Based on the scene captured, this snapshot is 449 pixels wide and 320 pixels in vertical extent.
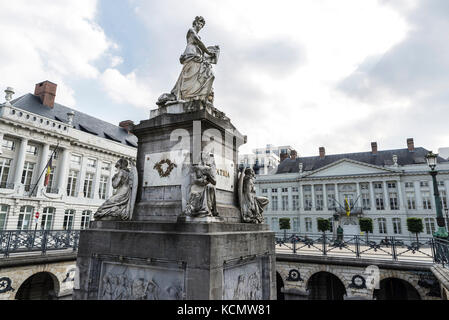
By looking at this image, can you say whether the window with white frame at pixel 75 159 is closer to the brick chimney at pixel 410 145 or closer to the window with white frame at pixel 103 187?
the window with white frame at pixel 103 187

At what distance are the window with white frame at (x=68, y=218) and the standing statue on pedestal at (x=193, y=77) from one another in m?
31.8

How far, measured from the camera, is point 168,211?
5.21 m

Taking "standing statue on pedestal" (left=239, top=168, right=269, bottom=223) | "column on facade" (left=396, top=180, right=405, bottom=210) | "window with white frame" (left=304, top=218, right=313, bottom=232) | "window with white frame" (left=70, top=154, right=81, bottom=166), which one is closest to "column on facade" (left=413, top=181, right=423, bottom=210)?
"column on facade" (left=396, top=180, right=405, bottom=210)

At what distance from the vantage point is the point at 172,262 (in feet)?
14.2

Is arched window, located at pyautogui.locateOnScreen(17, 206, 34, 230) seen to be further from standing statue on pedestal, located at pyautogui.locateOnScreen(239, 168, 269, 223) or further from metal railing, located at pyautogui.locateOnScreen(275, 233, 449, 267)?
standing statue on pedestal, located at pyautogui.locateOnScreen(239, 168, 269, 223)

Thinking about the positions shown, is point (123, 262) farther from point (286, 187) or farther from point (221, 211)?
point (286, 187)

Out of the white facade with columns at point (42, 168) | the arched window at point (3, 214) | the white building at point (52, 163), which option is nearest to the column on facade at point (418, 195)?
the white building at point (52, 163)

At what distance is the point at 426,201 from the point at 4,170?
192ft

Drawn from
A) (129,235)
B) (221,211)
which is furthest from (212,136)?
(129,235)

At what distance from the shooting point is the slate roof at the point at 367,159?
148ft

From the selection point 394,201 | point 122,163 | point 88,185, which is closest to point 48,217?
point 88,185

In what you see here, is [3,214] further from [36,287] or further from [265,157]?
[265,157]

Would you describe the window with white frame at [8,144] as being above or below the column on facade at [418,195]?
above

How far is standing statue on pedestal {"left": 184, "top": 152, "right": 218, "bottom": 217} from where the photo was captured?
4613 millimetres
